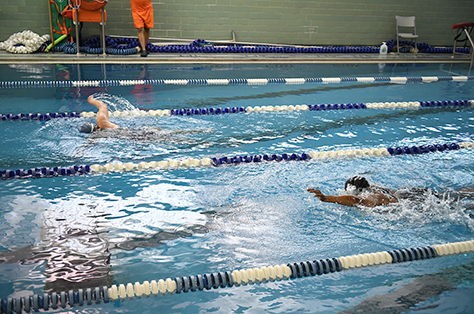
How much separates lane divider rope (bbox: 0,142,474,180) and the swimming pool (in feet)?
0.23

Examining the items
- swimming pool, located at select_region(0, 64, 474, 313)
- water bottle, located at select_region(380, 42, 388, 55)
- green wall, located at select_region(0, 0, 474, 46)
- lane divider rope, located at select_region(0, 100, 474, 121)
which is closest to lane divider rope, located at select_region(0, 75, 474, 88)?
swimming pool, located at select_region(0, 64, 474, 313)

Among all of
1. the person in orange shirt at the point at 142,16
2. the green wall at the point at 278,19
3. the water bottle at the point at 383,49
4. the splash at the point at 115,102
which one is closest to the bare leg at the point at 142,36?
the person in orange shirt at the point at 142,16

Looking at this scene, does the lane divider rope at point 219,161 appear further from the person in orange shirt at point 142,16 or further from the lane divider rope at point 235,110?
the person in orange shirt at point 142,16

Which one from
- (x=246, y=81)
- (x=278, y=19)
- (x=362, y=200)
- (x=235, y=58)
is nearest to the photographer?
(x=362, y=200)

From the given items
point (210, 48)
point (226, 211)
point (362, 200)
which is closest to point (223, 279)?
point (226, 211)

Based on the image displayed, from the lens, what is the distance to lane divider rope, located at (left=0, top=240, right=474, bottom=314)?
2.08 metres

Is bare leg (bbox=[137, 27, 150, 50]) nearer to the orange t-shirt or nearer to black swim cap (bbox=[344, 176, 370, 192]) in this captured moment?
the orange t-shirt

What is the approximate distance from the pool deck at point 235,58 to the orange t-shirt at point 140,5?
93 centimetres

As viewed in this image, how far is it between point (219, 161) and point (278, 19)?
7.71 m

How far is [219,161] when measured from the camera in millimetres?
3938

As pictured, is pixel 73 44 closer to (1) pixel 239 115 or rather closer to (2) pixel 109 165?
(1) pixel 239 115

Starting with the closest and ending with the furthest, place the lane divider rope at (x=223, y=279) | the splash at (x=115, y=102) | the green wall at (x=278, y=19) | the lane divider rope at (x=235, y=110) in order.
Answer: the lane divider rope at (x=223, y=279), the lane divider rope at (x=235, y=110), the splash at (x=115, y=102), the green wall at (x=278, y=19)

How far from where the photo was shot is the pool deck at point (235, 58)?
27.2 feet

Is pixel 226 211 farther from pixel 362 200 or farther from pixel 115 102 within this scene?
pixel 115 102
